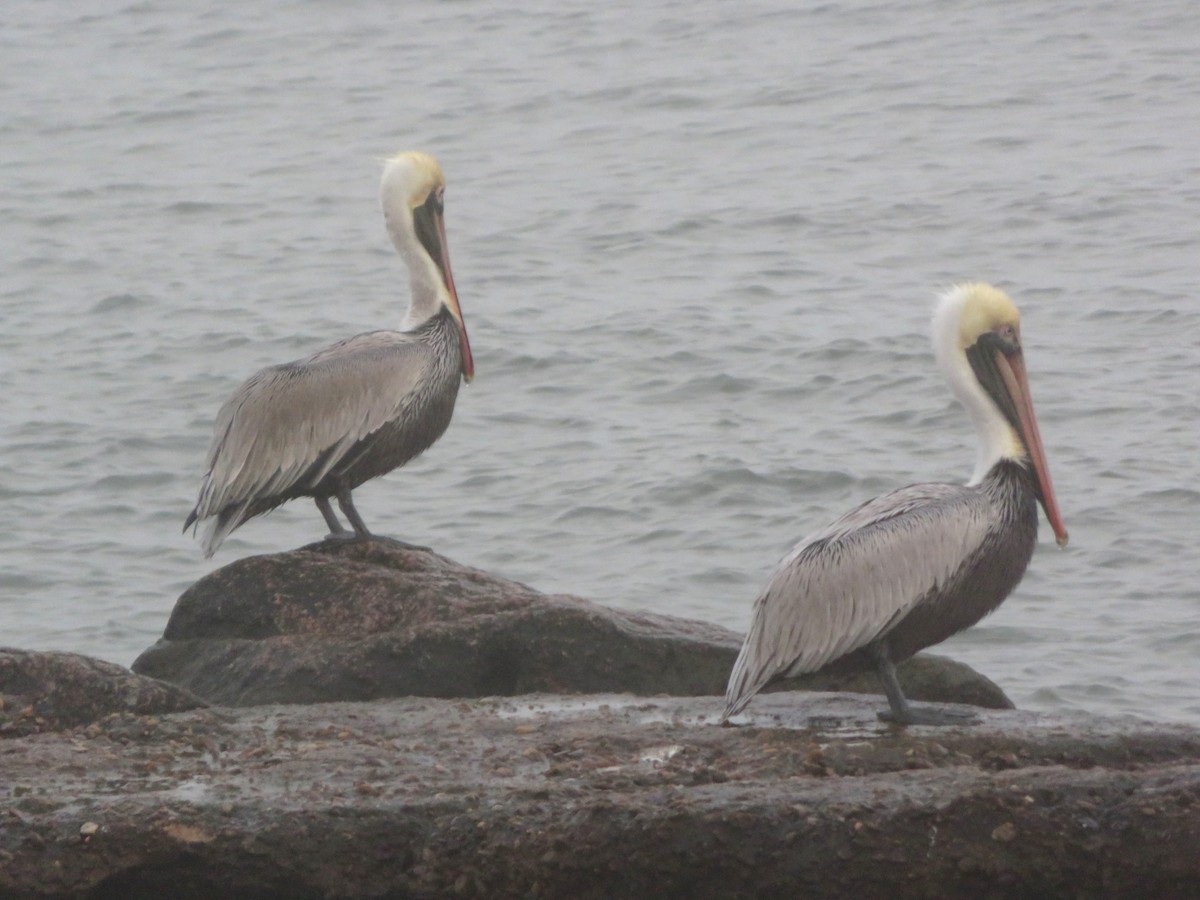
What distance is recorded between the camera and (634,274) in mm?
14250

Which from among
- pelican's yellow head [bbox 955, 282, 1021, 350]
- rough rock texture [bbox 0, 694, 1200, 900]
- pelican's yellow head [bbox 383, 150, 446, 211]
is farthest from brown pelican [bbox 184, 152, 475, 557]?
rough rock texture [bbox 0, 694, 1200, 900]

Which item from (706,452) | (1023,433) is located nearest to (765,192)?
(706,452)

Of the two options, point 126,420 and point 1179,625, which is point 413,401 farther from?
point 126,420

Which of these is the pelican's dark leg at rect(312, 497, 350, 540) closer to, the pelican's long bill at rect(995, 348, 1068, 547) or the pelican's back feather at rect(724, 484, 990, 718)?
the pelican's back feather at rect(724, 484, 990, 718)

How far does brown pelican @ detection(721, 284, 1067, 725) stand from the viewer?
5.16 metres

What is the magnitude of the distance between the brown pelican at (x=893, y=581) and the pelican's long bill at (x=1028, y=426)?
0.03 meters

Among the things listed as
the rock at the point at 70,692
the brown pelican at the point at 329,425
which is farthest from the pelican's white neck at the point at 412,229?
the rock at the point at 70,692

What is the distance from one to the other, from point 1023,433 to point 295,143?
44.7ft

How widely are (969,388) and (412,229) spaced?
2.70m

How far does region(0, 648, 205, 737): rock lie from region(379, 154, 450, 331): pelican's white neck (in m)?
2.98

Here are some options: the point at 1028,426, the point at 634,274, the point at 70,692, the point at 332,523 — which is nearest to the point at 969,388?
the point at 1028,426

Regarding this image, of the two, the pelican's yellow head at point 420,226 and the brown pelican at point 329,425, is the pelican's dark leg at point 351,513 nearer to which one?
the brown pelican at point 329,425

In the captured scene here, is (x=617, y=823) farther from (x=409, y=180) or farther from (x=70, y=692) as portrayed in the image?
(x=409, y=180)

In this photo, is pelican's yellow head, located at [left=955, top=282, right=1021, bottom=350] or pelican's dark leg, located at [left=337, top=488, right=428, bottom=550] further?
pelican's dark leg, located at [left=337, top=488, right=428, bottom=550]
